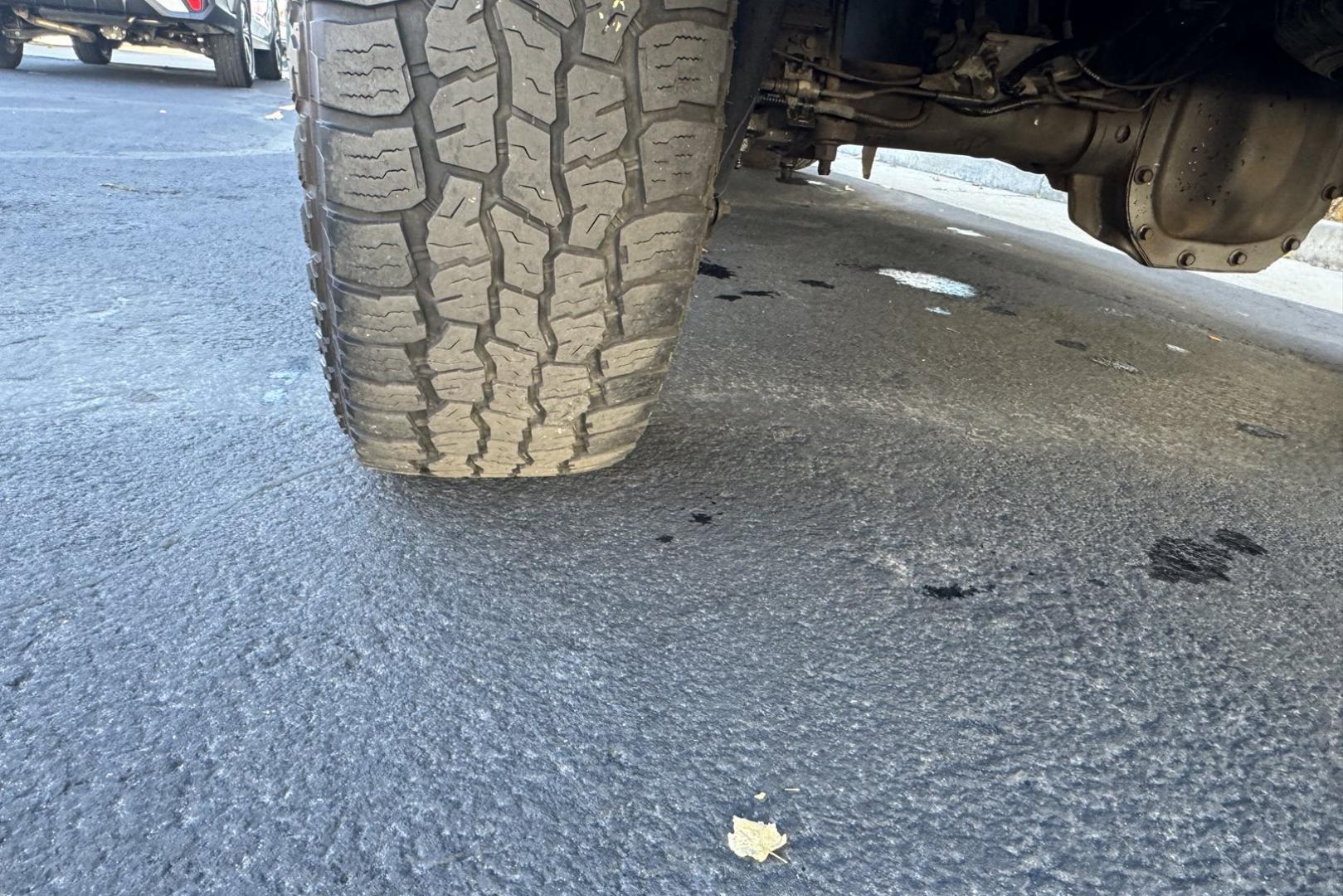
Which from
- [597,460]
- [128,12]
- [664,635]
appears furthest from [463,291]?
[128,12]

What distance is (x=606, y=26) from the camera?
97 centimetres

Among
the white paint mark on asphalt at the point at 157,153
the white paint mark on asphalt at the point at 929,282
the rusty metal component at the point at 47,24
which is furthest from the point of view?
the rusty metal component at the point at 47,24

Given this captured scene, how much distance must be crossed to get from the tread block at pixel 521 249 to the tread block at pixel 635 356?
0.48 ft

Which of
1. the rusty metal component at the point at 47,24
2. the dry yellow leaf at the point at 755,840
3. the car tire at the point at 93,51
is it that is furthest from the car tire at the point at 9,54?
the dry yellow leaf at the point at 755,840

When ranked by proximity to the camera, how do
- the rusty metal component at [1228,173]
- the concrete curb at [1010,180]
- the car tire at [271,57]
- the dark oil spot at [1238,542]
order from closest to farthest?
the dark oil spot at [1238,542], the rusty metal component at [1228,173], the concrete curb at [1010,180], the car tire at [271,57]

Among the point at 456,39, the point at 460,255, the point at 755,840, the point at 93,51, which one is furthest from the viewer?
the point at 93,51

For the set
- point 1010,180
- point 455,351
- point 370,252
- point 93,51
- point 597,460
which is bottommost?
point 1010,180

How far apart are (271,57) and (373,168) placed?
1034cm

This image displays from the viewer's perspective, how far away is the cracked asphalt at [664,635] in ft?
2.46

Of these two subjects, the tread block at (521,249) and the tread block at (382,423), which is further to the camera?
the tread block at (382,423)

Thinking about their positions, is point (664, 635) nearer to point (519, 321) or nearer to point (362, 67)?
point (519, 321)

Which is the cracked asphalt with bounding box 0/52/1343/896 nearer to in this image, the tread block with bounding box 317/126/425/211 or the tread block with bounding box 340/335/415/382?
the tread block with bounding box 340/335/415/382

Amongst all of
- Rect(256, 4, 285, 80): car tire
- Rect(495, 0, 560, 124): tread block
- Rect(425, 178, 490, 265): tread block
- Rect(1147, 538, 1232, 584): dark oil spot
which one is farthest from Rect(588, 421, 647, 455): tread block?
Rect(256, 4, 285, 80): car tire

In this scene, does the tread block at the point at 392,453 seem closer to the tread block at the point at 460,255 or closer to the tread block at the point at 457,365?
the tread block at the point at 457,365
